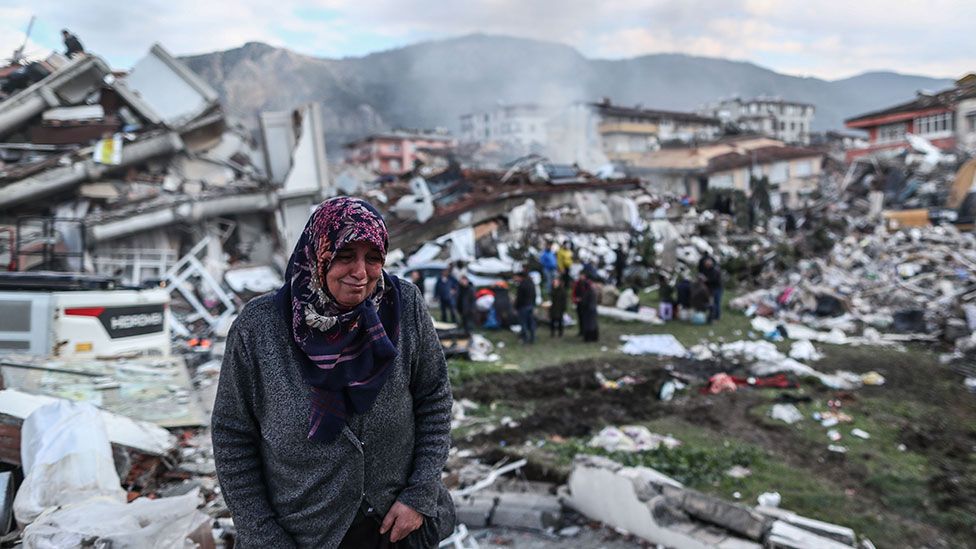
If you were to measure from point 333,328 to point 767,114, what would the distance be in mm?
76338

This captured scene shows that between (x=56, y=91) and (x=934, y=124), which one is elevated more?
(x=934, y=124)

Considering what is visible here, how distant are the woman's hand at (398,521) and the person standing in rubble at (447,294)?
10704mm

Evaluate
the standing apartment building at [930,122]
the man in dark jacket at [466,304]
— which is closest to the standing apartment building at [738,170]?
the standing apartment building at [930,122]

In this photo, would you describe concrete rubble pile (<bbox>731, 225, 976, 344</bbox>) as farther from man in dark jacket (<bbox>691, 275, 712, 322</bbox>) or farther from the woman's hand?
the woman's hand

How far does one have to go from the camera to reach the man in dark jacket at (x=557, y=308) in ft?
38.5

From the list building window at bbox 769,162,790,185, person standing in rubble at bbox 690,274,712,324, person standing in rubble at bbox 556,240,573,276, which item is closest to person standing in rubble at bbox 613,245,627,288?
person standing in rubble at bbox 556,240,573,276

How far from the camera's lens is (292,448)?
5.32 ft

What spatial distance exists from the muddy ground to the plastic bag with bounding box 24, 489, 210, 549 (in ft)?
12.0

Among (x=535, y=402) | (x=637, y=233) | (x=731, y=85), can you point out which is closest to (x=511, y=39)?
(x=731, y=85)

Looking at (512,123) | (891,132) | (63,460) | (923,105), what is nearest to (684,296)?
(63,460)

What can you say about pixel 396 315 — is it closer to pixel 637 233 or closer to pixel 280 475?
pixel 280 475

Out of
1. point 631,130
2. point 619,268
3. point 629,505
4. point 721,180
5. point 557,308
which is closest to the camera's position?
point 629,505

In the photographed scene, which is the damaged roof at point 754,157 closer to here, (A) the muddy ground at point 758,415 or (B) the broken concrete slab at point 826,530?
(A) the muddy ground at point 758,415

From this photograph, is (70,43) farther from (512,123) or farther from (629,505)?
(512,123)
